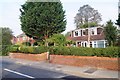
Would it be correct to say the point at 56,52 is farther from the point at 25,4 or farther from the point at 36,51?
the point at 25,4

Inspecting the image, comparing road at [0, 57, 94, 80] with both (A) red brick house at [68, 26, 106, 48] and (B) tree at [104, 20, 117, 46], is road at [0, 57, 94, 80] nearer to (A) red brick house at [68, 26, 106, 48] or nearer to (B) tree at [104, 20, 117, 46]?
(B) tree at [104, 20, 117, 46]

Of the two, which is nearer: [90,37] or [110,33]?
[110,33]

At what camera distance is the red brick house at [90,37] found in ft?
156

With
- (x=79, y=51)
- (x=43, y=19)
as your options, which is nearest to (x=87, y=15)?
(x=43, y=19)

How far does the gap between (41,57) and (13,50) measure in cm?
1024

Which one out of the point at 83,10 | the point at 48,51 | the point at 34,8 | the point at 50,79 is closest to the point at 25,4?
the point at 34,8

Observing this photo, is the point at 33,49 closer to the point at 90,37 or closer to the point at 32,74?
the point at 32,74

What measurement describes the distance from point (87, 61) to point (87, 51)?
1040 mm

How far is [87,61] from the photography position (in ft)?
71.6

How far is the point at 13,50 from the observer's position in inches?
1567

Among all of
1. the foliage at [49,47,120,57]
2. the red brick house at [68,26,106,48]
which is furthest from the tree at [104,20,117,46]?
the foliage at [49,47,120,57]

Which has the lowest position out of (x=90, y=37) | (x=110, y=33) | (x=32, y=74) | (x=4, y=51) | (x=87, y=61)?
(x=32, y=74)

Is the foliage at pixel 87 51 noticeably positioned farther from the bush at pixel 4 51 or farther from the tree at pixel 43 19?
the bush at pixel 4 51

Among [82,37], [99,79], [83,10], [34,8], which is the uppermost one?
[83,10]
